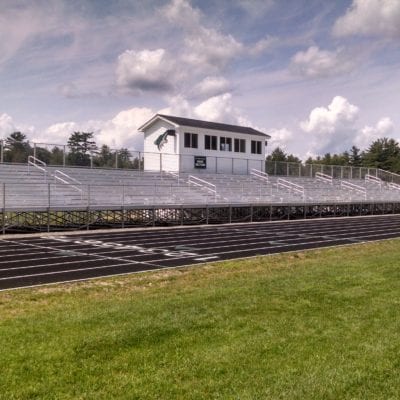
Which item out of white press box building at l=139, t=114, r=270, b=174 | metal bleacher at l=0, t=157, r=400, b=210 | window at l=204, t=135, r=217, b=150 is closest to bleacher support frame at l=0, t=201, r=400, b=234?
metal bleacher at l=0, t=157, r=400, b=210

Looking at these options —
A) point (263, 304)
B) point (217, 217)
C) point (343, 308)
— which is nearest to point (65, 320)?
point (263, 304)

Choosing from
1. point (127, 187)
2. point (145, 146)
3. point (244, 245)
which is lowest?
point (244, 245)

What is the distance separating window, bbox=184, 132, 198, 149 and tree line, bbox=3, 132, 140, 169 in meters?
5.28

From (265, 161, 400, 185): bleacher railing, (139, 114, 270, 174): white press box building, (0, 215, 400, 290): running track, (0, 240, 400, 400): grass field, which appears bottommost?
(0, 215, 400, 290): running track

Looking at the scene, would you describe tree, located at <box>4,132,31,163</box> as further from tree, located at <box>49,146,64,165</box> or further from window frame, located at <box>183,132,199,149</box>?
window frame, located at <box>183,132,199,149</box>

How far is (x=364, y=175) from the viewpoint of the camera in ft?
157

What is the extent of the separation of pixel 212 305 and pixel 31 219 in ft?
55.4

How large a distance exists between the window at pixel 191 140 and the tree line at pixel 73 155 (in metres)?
5.28

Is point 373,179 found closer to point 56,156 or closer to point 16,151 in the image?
point 56,156

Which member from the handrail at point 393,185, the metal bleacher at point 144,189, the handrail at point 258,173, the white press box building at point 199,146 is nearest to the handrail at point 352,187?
the metal bleacher at point 144,189

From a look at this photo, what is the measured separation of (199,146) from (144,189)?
10.9 meters

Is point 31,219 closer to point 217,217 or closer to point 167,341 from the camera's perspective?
point 217,217

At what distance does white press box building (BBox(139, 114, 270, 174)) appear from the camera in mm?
33781

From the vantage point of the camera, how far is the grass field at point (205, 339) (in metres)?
4.27
